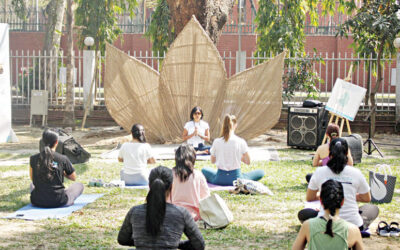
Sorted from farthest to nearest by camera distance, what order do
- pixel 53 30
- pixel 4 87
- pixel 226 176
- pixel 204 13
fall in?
pixel 53 30 < pixel 204 13 < pixel 4 87 < pixel 226 176

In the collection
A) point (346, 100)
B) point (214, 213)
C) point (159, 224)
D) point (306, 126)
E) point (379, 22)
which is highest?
point (379, 22)

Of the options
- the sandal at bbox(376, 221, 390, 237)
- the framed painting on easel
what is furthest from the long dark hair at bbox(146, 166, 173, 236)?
the framed painting on easel

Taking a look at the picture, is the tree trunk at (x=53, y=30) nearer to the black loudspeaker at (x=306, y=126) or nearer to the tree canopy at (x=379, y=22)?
the tree canopy at (x=379, y=22)

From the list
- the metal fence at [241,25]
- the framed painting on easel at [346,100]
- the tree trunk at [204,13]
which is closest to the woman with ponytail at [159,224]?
the framed painting on easel at [346,100]

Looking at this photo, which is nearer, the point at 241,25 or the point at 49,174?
the point at 49,174

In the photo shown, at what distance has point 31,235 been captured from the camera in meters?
6.68

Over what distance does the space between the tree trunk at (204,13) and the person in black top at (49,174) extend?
8.72 metres

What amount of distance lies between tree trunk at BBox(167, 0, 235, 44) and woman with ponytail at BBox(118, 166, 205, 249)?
1172 centimetres

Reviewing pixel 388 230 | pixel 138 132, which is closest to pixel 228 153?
pixel 138 132

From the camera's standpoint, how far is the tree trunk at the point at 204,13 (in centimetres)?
1573

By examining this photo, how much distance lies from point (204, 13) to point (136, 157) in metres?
7.55

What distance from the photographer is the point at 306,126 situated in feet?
45.0

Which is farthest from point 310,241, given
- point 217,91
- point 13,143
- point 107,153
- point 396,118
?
point 396,118

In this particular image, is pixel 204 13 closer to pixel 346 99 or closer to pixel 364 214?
pixel 346 99
